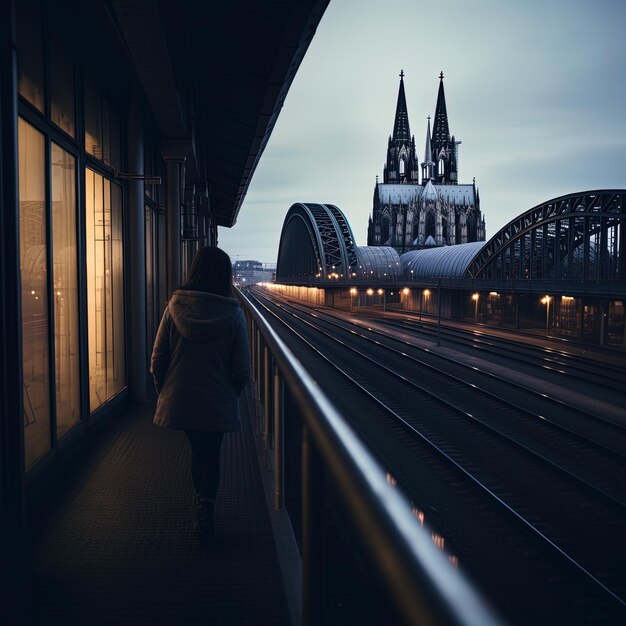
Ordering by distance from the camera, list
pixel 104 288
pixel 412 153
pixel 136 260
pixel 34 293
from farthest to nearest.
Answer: pixel 412 153 → pixel 136 260 → pixel 104 288 → pixel 34 293

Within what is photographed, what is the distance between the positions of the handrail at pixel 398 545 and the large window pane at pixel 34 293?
4.23 meters

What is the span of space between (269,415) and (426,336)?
95.9 feet

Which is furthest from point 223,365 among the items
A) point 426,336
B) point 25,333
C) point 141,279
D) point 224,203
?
point 426,336

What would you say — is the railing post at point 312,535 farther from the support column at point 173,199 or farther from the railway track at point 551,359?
the railway track at point 551,359

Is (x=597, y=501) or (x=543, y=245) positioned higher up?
(x=543, y=245)

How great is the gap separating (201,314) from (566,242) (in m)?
44.9

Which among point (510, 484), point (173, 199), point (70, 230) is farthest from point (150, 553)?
point (173, 199)

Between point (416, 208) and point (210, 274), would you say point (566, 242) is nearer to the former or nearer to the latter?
point (210, 274)

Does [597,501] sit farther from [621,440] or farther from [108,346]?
[108,346]

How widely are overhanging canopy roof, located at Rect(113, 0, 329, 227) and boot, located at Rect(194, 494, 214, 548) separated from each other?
4.62 metres

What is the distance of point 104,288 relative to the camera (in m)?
8.19

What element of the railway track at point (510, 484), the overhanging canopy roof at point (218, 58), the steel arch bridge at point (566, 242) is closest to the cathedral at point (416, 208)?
the steel arch bridge at point (566, 242)

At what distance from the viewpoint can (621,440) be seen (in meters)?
12.2

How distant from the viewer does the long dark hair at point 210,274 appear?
4.15 meters
